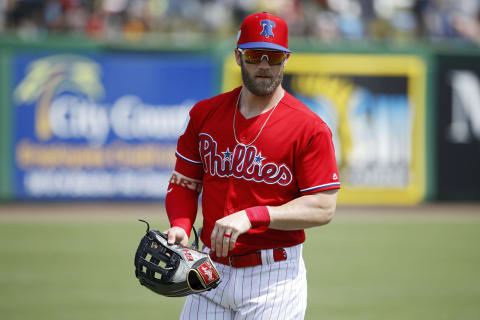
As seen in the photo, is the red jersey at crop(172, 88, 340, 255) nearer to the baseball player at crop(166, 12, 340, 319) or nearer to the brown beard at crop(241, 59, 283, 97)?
the baseball player at crop(166, 12, 340, 319)

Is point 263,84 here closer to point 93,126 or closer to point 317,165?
point 317,165

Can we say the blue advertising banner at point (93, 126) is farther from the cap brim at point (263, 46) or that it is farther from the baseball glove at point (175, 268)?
the cap brim at point (263, 46)

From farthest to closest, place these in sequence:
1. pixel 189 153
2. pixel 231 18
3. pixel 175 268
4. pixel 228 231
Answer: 1. pixel 231 18
2. pixel 189 153
3. pixel 175 268
4. pixel 228 231

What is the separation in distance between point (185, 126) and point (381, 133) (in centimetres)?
1105

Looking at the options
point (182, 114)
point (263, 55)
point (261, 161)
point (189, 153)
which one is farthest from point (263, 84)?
point (182, 114)

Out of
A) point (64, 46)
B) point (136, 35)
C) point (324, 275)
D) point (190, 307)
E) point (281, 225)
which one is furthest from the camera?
point (136, 35)

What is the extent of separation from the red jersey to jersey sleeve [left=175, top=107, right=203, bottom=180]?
4 cm

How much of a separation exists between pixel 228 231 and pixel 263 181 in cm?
39

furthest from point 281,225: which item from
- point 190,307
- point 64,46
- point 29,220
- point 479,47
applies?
point 479,47

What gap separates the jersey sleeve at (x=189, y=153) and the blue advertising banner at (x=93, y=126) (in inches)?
397

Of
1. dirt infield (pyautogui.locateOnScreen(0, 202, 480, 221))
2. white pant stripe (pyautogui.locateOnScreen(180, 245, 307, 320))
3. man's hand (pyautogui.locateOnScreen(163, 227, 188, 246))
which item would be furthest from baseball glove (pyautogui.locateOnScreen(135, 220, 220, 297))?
dirt infield (pyautogui.locateOnScreen(0, 202, 480, 221))

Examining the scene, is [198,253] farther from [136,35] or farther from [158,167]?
[136,35]

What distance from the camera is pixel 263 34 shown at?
344 centimetres

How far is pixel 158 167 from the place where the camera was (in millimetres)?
13789
